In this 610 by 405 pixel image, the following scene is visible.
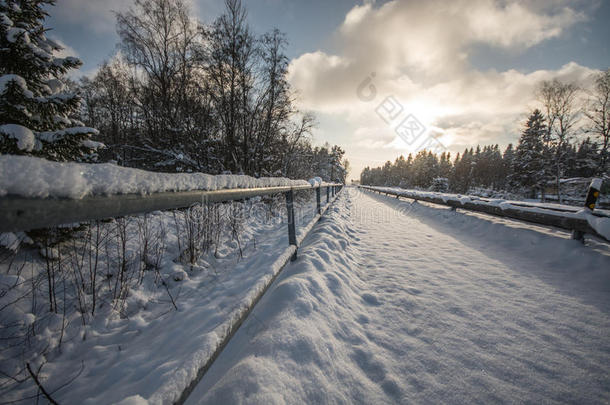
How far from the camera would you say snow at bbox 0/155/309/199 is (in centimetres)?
44

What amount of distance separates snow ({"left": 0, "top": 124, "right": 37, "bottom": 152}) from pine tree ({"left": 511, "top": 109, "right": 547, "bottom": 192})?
36.2 metres

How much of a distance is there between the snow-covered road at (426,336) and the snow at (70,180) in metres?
1.04

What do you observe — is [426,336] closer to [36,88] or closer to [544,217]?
[544,217]

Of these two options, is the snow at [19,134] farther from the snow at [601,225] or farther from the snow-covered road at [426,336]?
the snow at [601,225]

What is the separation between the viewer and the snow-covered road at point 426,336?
3.68ft

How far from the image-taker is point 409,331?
1.60 meters

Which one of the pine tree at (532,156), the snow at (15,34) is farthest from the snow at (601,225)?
the pine tree at (532,156)

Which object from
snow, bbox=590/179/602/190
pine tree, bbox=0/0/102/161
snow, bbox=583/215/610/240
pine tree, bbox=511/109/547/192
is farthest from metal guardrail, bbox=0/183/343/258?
pine tree, bbox=511/109/547/192

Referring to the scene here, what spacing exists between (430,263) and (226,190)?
9.89 feet

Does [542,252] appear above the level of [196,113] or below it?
below

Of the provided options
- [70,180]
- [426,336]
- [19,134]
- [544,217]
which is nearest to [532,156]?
[544,217]

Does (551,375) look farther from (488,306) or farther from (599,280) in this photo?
(599,280)

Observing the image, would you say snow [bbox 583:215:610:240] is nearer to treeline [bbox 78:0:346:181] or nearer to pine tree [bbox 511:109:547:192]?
treeline [bbox 78:0:346:181]

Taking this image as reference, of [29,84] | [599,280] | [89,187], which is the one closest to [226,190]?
[89,187]
